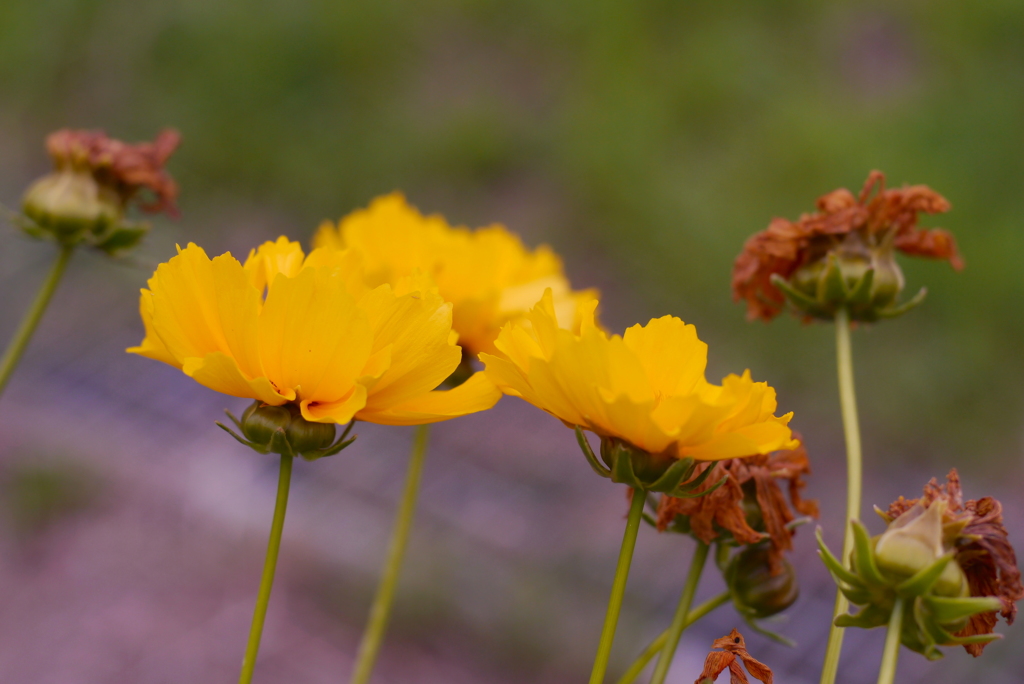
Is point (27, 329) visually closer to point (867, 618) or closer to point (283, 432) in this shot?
point (283, 432)

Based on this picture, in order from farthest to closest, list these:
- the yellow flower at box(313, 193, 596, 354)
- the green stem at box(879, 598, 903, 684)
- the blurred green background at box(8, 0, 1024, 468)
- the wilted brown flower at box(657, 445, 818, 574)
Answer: the blurred green background at box(8, 0, 1024, 468) < the yellow flower at box(313, 193, 596, 354) < the wilted brown flower at box(657, 445, 818, 574) < the green stem at box(879, 598, 903, 684)

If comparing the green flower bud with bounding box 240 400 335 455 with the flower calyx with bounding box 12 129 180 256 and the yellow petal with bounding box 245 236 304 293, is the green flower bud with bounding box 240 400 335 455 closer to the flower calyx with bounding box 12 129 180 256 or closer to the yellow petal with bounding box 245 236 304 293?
the yellow petal with bounding box 245 236 304 293

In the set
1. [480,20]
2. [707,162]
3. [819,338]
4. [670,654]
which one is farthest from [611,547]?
[480,20]

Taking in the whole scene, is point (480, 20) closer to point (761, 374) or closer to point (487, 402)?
point (761, 374)

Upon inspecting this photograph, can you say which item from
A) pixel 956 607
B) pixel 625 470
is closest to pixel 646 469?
pixel 625 470

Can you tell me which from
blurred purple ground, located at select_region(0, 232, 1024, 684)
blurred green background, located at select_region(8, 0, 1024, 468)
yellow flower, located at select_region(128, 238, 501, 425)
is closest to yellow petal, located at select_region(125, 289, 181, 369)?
yellow flower, located at select_region(128, 238, 501, 425)

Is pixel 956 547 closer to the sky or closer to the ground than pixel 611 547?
closer to the ground
